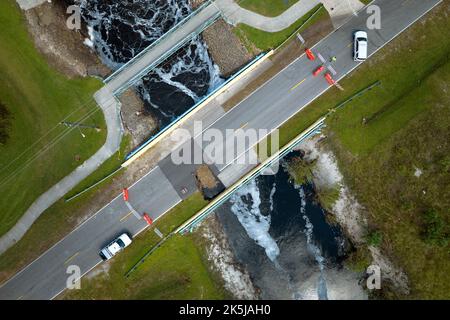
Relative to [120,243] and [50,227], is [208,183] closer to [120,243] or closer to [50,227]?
[120,243]

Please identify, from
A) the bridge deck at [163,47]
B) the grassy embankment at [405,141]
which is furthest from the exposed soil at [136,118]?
the grassy embankment at [405,141]

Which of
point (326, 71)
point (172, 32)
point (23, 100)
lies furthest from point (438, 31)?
point (23, 100)

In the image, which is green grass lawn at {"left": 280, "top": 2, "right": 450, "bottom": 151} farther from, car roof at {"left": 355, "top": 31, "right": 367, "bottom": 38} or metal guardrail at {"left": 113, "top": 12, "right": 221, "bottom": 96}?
metal guardrail at {"left": 113, "top": 12, "right": 221, "bottom": 96}

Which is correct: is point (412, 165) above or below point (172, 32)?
below

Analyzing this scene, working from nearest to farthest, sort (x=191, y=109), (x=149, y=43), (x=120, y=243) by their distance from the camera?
(x=120, y=243)
(x=191, y=109)
(x=149, y=43)

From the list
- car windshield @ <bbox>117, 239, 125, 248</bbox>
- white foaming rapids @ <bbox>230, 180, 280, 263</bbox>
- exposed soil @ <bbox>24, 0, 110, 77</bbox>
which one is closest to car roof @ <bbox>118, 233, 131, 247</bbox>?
car windshield @ <bbox>117, 239, 125, 248</bbox>

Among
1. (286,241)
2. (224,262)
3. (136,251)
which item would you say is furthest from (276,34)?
(136,251)
